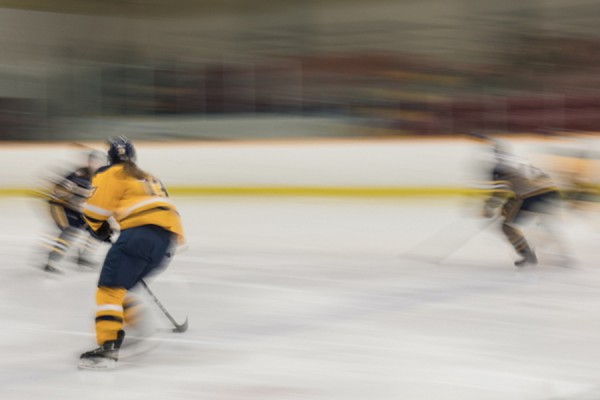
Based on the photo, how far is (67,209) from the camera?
20.8 ft

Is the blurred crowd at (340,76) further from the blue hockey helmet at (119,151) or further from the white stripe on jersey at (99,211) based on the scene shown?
the white stripe on jersey at (99,211)

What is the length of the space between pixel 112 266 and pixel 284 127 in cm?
733

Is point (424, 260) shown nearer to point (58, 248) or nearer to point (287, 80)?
point (58, 248)

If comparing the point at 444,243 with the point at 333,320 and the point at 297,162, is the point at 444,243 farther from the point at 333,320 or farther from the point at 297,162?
the point at 297,162

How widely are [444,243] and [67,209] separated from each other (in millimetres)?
2898

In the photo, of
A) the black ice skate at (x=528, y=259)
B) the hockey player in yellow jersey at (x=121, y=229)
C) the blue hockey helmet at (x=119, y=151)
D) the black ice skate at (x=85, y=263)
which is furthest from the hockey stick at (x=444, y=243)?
the blue hockey helmet at (x=119, y=151)

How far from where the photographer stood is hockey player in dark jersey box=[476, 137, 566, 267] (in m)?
5.97

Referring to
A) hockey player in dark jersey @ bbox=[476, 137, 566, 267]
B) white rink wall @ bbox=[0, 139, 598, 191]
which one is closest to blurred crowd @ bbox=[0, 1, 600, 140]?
white rink wall @ bbox=[0, 139, 598, 191]

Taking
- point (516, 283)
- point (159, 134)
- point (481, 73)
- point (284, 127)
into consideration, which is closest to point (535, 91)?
point (481, 73)

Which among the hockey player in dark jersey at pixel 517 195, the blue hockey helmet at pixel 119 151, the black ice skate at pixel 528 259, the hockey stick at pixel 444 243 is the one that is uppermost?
the blue hockey helmet at pixel 119 151

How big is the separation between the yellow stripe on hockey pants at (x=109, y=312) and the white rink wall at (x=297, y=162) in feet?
18.8

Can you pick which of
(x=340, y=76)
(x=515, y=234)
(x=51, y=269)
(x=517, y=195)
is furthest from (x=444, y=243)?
(x=340, y=76)

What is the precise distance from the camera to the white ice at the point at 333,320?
3.58m

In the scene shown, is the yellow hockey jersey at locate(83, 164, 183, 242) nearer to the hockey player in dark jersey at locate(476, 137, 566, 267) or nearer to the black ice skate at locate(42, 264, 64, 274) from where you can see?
the black ice skate at locate(42, 264, 64, 274)
